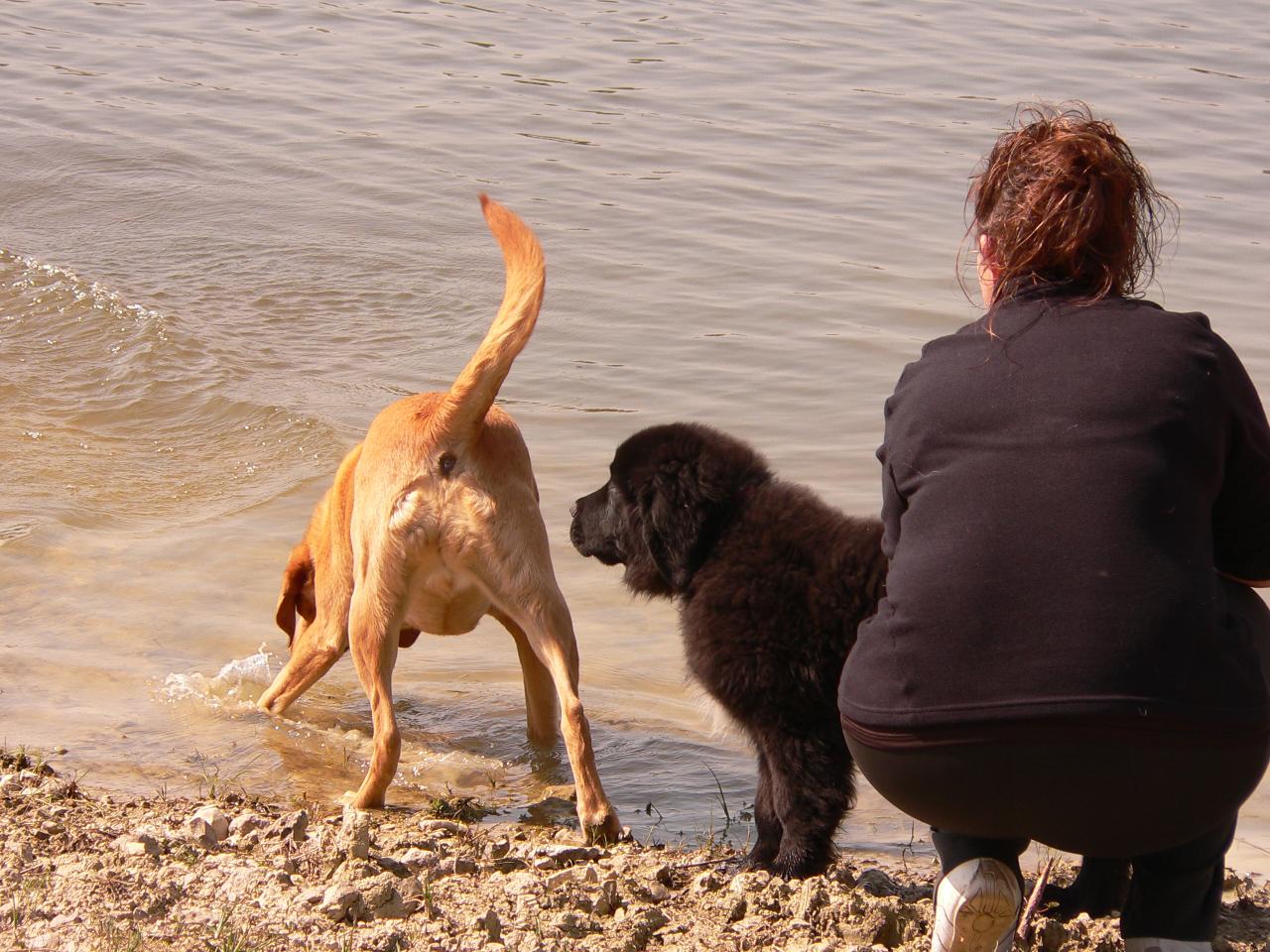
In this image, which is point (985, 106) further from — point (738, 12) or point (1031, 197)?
point (1031, 197)

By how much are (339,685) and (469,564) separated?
1760 millimetres

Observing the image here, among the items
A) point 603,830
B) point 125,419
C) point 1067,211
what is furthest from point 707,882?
point 125,419

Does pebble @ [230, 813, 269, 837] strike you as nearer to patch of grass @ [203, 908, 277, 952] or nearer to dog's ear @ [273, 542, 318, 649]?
patch of grass @ [203, 908, 277, 952]

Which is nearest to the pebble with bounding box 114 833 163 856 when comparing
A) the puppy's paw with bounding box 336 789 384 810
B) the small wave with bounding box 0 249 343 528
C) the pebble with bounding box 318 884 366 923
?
the pebble with bounding box 318 884 366 923

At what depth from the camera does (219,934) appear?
10.0 feet

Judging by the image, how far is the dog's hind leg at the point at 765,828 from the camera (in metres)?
4.08

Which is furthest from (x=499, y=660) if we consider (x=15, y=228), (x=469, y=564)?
(x=15, y=228)

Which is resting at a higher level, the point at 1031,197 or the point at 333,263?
the point at 1031,197

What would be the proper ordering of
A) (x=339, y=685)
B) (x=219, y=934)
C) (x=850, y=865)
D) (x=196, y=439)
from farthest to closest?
(x=196, y=439) → (x=339, y=685) → (x=850, y=865) → (x=219, y=934)

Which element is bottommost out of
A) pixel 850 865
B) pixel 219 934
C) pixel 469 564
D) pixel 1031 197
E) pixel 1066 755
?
pixel 850 865

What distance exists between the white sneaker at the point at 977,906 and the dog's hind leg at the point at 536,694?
232 cm

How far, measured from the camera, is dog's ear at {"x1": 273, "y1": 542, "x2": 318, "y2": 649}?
539cm

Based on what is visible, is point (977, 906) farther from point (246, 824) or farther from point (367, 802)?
point (367, 802)

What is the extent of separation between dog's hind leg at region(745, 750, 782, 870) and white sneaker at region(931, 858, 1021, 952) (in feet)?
3.79
